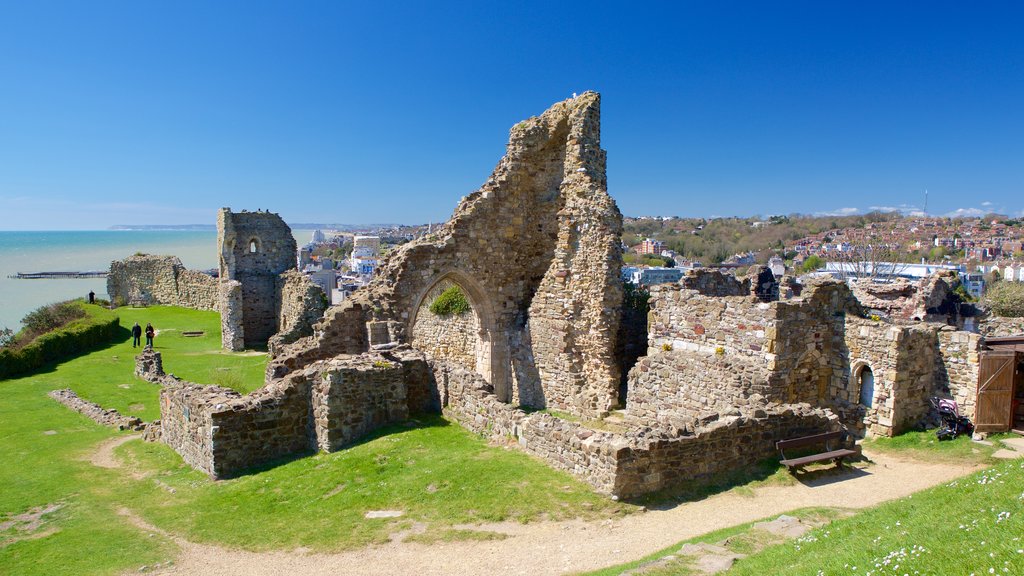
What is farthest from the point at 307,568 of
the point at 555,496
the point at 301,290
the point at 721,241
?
the point at 721,241

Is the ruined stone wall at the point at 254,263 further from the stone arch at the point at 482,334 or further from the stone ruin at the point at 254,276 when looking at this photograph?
the stone arch at the point at 482,334

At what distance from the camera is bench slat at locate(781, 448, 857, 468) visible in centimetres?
951

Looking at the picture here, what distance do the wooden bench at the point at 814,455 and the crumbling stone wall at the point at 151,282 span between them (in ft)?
127

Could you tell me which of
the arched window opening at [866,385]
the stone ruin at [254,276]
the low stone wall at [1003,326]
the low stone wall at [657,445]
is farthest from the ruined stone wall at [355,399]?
the stone ruin at [254,276]

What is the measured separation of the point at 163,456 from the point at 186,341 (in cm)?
1954

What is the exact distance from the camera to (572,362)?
16.1m

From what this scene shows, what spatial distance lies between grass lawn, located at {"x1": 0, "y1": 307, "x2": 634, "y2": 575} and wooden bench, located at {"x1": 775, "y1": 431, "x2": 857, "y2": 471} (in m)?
2.89

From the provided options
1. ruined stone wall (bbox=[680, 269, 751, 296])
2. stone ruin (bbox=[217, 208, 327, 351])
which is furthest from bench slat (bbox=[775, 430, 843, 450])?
stone ruin (bbox=[217, 208, 327, 351])

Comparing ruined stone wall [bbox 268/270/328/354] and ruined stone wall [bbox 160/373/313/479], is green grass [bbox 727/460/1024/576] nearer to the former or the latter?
ruined stone wall [bbox 160/373/313/479]

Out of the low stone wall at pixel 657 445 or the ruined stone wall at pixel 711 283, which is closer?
the low stone wall at pixel 657 445

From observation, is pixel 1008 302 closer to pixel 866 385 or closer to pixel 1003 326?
pixel 1003 326

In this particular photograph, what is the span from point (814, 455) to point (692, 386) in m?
3.22

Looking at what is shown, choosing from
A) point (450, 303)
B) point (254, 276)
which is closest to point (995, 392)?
point (450, 303)

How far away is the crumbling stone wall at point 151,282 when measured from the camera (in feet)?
134
